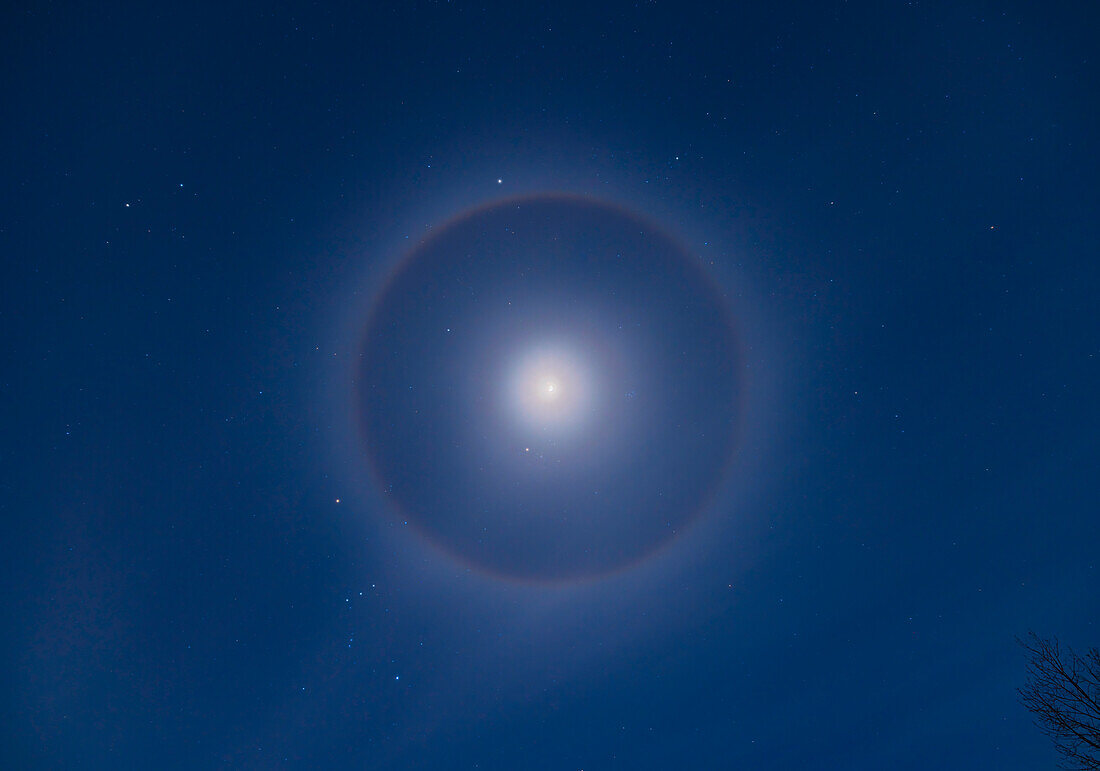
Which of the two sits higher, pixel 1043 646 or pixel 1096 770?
pixel 1043 646

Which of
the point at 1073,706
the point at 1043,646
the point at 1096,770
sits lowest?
the point at 1096,770

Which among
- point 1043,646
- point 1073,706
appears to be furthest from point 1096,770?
point 1043,646

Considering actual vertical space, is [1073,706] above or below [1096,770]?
above

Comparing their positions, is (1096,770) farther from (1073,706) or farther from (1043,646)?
(1043,646)

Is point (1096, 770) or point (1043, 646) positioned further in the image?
point (1043, 646)

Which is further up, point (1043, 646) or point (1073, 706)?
point (1043, 646)
